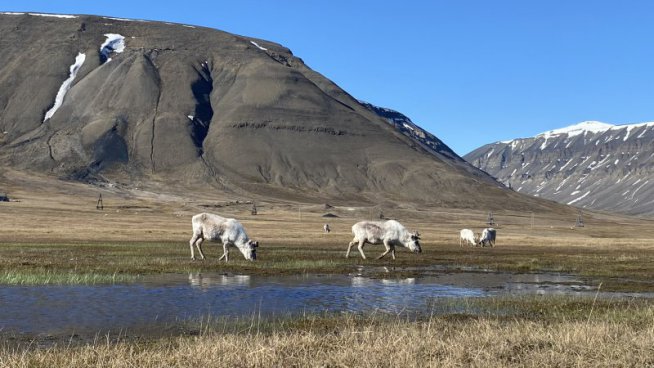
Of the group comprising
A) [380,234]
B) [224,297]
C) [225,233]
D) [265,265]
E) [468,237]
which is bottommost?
[224,297]

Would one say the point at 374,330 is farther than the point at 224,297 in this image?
No

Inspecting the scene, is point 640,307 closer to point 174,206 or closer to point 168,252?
point 168,252

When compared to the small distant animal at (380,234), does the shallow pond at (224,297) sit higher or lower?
lower

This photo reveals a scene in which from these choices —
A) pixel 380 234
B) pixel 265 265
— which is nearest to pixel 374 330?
pixel 265 265

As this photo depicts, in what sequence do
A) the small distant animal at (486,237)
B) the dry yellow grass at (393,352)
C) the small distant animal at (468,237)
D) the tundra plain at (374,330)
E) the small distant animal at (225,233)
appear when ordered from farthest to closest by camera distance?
the small distant animal at (468,237), the small distant animal at (486,237), the small distant animal at (225,233), the tundra plain at (374,330), the dry yellow grass at (393,352)

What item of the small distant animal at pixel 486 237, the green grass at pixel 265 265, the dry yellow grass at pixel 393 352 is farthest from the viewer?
the small distant animal at pixel 486 237

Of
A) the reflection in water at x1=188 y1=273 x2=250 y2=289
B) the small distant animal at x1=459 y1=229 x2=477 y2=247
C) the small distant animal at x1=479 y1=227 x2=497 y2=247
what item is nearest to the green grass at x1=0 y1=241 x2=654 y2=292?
the reflection in water at x1=188 y1=273 x2=250 y2=289

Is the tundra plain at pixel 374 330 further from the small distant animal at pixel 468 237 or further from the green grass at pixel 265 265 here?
the small distant animal at pixel 468 237

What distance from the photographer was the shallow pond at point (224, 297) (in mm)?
17625

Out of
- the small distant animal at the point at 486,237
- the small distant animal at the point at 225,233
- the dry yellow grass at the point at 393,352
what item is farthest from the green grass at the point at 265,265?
the small distant animal at the point at 486,237

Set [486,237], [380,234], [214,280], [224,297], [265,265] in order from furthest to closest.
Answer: [486,237] < [380,234] < [265,265] < [214,280] < [224,297]

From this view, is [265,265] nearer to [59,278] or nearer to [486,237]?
[59,278]

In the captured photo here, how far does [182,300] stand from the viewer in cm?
2133

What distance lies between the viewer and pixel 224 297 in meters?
22.3
